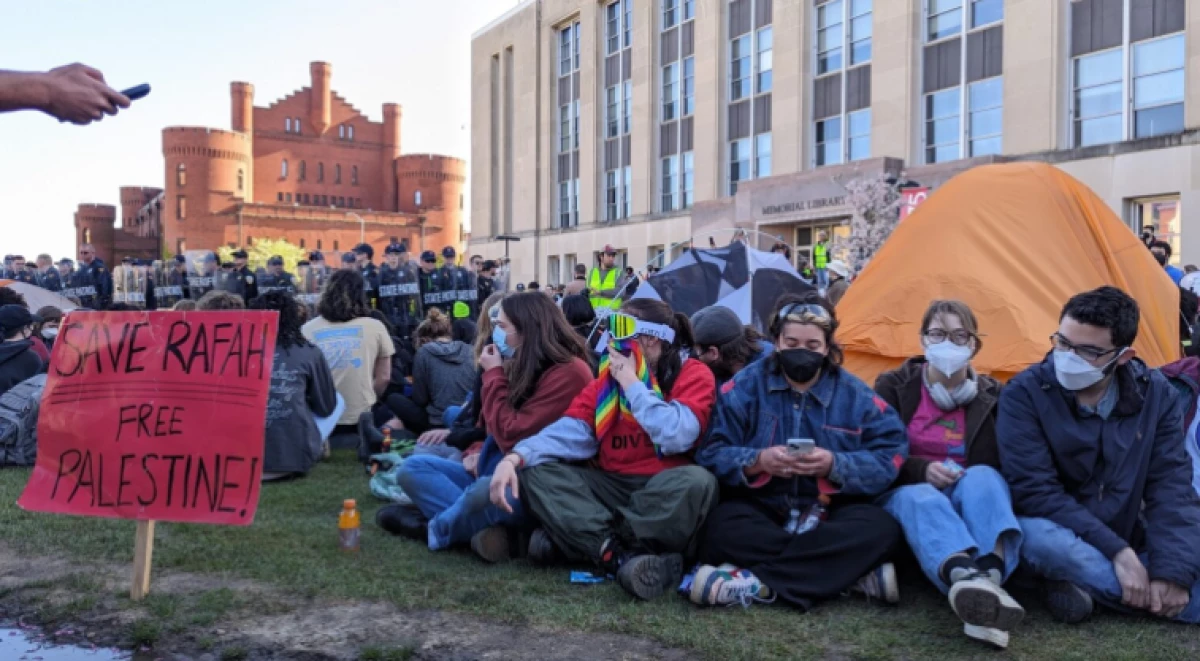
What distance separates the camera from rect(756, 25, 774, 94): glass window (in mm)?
32125

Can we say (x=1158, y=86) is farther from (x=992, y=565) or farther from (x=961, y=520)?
(x=992, y=565)

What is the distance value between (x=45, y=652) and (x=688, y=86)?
34.3m

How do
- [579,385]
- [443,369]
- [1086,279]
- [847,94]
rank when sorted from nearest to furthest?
[579,385]
[1086,279]
[443,369]
[847,94]

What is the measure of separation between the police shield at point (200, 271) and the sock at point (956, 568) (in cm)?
1612

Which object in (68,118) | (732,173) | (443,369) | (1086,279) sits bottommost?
(443,369)

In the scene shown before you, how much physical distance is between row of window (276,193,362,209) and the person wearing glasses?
307 feet

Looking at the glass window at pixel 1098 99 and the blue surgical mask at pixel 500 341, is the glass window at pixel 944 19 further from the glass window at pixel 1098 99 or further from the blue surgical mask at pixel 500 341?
the blue surgical mask at pixel 500 341

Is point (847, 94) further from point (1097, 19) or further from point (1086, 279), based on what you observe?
point (1086, 279)

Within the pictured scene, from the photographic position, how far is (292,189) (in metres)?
93.8

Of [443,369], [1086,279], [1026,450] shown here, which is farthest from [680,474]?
[1086,279]

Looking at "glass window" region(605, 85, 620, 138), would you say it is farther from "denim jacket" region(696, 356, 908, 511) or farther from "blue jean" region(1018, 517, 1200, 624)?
"blue jean" region(1018, 517, 1200, 624)

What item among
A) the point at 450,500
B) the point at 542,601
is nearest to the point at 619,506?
the point at 542,601

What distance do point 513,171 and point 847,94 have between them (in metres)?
22.2

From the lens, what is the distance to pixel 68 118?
3.38m
